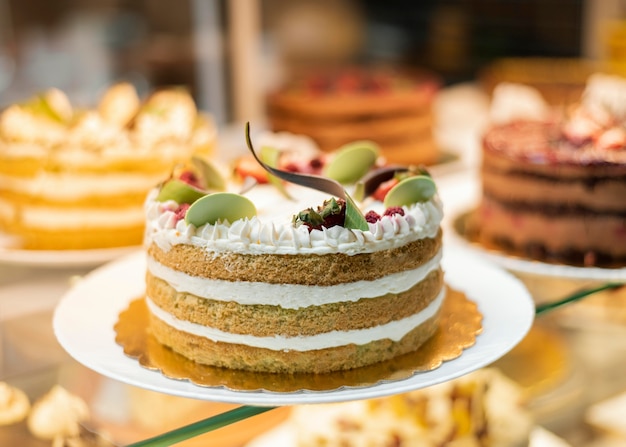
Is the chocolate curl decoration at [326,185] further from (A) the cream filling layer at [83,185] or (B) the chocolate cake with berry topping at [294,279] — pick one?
(A) the cream filling layer at [83,185]

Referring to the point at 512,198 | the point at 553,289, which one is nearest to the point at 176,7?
the point at 512,198

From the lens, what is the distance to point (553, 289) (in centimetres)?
208

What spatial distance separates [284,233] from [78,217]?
3.91 ft

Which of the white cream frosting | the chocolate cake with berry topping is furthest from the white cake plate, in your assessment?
the white cream frosting

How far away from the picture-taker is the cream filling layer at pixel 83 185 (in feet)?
8.31

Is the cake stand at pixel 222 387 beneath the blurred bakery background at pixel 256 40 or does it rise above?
beneath

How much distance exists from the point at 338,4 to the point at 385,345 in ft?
16.3

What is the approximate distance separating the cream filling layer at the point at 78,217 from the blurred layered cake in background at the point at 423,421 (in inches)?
42.0

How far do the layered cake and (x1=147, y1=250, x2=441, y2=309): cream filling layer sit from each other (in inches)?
34.0

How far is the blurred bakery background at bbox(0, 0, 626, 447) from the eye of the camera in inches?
68.1

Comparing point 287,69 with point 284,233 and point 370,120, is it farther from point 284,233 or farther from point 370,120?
point 284,233

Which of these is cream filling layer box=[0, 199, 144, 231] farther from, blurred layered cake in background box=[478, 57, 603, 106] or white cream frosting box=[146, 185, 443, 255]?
blurred layered cake in background box=[478, 57, 603, 106]

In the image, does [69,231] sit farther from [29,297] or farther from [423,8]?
[423,8]

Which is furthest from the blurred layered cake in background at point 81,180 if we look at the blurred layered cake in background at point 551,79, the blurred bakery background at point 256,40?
the blurred layered cake in background at point 551,79
